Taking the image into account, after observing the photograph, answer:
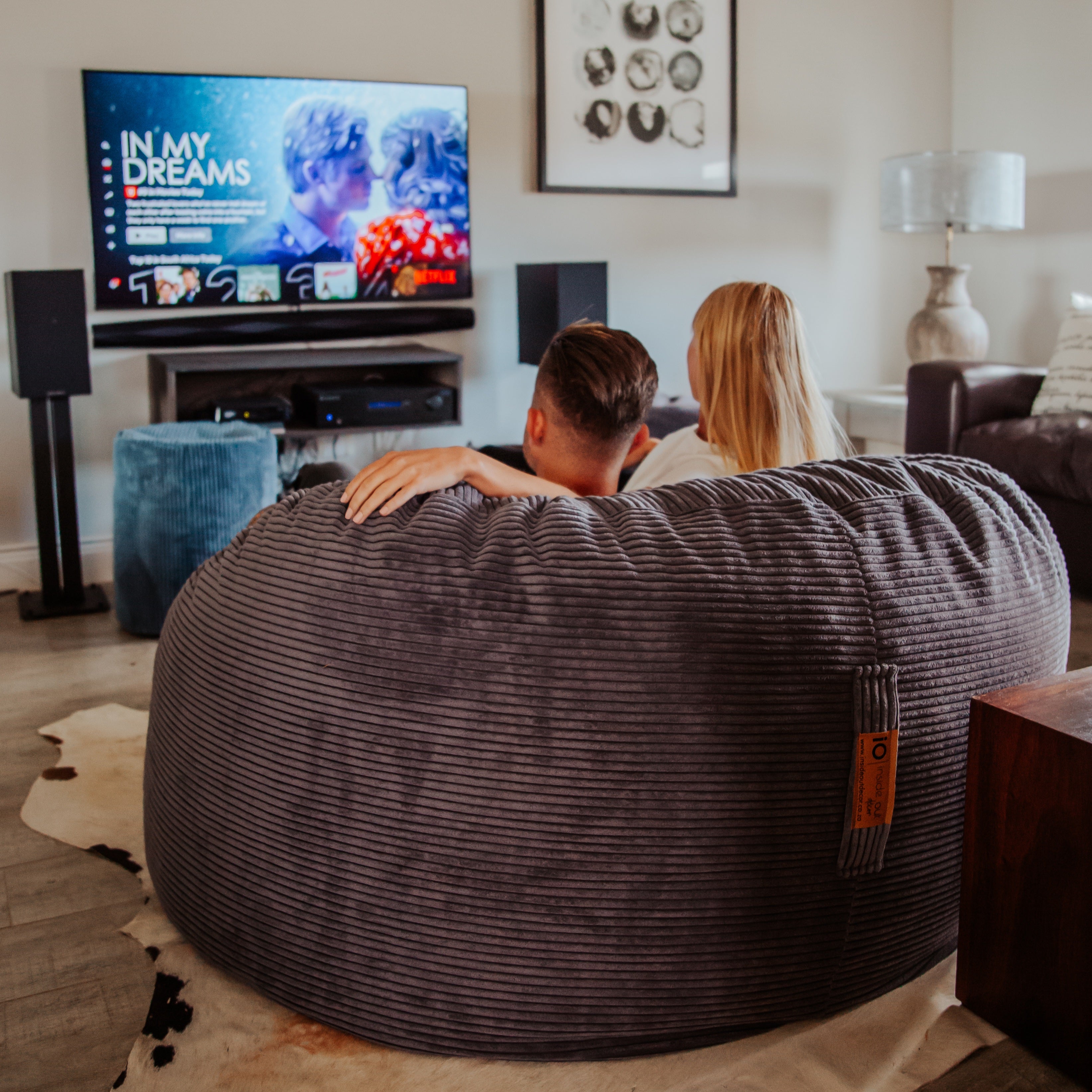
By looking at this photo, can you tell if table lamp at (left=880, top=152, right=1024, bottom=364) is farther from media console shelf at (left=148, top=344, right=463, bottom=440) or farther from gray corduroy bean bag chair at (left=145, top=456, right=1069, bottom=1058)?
gray corduroy bean bag chair at (left=145, top=456, right=1069, bottom=1058)

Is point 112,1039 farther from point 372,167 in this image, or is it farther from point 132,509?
point 372,167

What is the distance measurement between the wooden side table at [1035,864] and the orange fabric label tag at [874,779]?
0.11m

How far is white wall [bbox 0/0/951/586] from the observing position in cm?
362

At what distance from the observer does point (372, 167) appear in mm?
4012

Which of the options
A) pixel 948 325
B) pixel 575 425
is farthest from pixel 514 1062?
pixel 948 325

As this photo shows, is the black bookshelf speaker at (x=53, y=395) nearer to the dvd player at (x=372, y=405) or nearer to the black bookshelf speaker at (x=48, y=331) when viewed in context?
the black bookshelf speaker at (x=48, y=331)


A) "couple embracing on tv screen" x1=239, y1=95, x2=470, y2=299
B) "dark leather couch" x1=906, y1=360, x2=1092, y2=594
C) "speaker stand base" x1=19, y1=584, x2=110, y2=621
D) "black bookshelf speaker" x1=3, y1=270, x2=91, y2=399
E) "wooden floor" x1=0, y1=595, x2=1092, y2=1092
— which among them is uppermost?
"couple embracing on tv screen" x1=239, y1=95, x2=470, y2=299

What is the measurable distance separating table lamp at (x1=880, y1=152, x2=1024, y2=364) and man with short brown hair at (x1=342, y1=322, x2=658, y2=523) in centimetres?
303

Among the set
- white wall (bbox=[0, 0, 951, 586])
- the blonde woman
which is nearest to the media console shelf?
white wall (bbox=[0, 0, 951, 586])

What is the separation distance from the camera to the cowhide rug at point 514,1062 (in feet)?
4.30

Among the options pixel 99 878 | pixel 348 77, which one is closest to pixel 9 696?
pixel 99 878

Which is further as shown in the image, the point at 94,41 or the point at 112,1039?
the point at 94,41

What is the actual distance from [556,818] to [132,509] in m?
2.29

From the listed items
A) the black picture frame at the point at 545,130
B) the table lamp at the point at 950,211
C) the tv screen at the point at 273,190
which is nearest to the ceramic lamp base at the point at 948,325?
the table lamp at the point at 950,211
